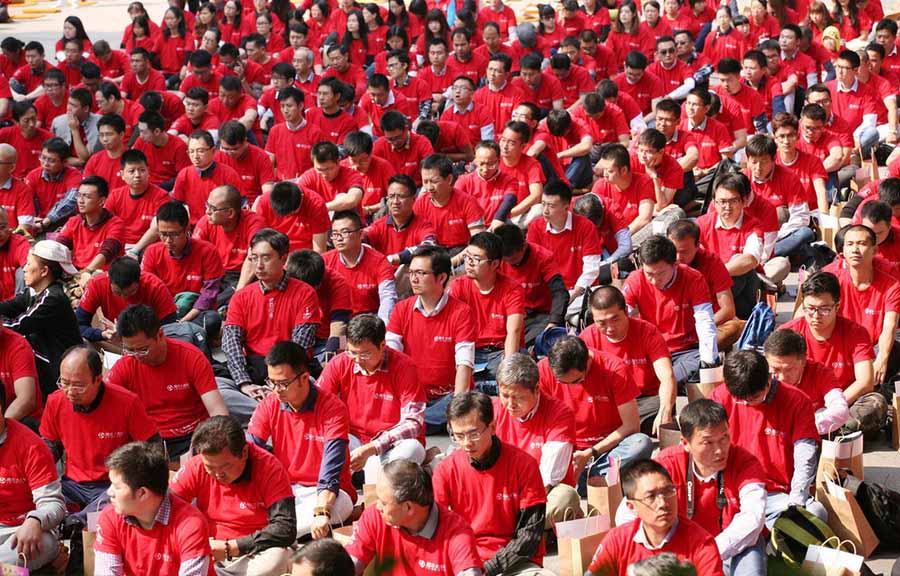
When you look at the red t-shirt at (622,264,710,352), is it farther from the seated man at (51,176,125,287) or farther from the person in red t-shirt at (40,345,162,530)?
the seated man at (51,176,125,287)

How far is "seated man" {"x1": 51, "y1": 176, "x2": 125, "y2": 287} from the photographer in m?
12.2

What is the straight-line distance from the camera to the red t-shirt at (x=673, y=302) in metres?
9.78

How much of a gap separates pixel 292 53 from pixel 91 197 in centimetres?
859

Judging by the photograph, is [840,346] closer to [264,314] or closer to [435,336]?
[435,336]

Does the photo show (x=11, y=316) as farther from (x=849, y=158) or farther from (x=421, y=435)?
(x=849, y=158)

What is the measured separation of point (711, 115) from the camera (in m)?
14.8

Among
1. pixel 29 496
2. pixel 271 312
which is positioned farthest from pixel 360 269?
pixel 29 496

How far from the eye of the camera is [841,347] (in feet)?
29.0

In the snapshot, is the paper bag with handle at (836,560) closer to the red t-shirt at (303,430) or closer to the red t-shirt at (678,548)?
the red t-shirt at (678,548)

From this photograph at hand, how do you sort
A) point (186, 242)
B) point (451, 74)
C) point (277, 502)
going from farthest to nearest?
point (451, 74), point (186, 242), point (277, 502)

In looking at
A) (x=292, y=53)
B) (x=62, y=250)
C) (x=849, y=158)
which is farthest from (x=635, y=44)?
(x=62, y=250)

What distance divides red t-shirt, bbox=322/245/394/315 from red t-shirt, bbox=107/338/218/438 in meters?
2.02

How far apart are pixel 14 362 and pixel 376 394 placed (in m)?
2.27

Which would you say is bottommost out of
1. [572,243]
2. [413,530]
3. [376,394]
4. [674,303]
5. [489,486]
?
[572,243]
